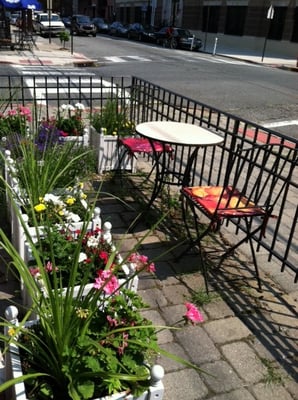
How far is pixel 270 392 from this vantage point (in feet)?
8.48

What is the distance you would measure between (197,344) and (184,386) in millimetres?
393

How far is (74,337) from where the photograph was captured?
1966mm

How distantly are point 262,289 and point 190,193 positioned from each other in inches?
40.6

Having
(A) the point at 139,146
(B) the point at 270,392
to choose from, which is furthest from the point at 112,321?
(A) the point at 139,146

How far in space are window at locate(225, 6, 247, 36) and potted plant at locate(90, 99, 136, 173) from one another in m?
32.7

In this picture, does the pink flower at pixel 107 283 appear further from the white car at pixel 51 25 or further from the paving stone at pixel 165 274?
the white car at pixel 51 25

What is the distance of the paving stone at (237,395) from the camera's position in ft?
8.22

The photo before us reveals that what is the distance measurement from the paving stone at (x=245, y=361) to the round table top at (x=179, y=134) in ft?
5.77

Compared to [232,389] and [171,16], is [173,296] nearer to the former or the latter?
[232,389]

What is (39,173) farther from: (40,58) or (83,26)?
(83,26)

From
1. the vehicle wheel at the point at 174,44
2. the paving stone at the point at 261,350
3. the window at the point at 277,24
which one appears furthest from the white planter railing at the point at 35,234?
the window at the point at 277,24

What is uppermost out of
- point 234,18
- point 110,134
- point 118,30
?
point 234,18

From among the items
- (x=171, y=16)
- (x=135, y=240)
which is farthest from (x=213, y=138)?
(x=171, y=16)

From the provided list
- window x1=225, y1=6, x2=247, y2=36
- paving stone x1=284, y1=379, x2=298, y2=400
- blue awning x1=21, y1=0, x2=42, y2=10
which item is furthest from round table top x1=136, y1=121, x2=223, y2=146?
window x1=225, y1=6, x2=247, y2=36
